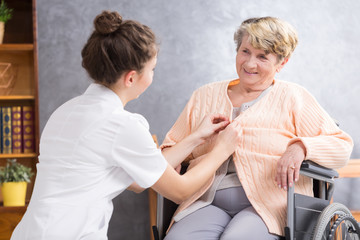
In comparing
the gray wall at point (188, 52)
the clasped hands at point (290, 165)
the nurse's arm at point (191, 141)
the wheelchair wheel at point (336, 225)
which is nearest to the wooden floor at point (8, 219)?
the gray wall at point (188, 52)

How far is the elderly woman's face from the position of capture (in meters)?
2.12

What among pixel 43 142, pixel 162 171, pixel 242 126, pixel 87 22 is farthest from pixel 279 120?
pixel 87 22

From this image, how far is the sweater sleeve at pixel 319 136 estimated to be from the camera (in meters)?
1.92

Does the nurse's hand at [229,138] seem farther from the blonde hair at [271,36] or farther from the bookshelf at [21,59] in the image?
the bookshelf at [21,59]

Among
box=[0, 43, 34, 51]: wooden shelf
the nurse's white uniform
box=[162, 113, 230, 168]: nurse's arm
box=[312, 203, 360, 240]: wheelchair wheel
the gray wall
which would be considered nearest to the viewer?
the nurse's white uniform

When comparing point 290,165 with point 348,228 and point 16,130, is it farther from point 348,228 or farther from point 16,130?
point 16,130

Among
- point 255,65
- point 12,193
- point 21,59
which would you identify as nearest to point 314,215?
point 255,65

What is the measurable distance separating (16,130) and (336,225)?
211cm

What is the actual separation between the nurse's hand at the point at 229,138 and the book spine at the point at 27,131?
1613mm

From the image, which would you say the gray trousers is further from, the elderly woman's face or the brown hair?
the brown hair

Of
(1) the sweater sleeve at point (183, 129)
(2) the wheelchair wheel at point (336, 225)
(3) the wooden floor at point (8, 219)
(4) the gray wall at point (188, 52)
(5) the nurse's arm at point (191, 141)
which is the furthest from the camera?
(4) the gray wall at point (188, 52)

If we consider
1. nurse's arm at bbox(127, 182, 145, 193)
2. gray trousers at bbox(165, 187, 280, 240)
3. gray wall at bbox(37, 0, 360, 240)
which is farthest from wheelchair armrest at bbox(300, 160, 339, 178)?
gray wall at bbox(37, 0, 360, 240)

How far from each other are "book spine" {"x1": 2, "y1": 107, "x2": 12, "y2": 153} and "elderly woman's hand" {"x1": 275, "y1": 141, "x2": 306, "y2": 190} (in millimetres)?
1921

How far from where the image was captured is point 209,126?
2.05 metres
